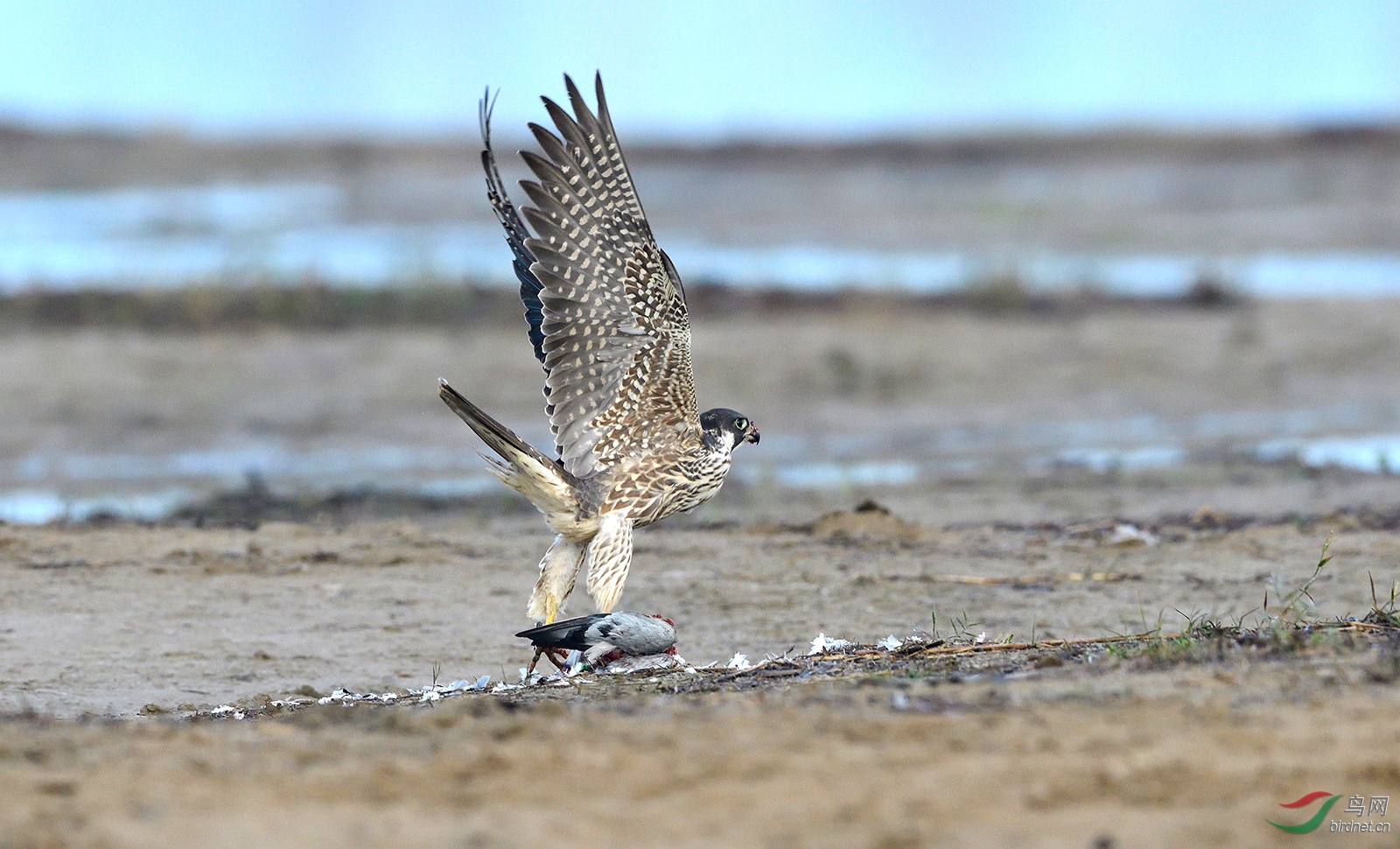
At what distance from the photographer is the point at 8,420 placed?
11820 mm

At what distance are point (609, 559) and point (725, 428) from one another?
0.81 meters

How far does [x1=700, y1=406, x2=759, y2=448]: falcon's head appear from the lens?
659 cm

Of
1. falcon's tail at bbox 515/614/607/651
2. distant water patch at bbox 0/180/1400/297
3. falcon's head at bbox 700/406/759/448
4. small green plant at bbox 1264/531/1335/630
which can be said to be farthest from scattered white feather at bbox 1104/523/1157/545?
distant water patch at bbox 0/180/1400/297

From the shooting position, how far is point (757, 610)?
7176 mm

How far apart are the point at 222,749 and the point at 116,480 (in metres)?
7.28

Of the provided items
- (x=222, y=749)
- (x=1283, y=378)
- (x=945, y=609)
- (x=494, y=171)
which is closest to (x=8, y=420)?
(x=494, y=171)

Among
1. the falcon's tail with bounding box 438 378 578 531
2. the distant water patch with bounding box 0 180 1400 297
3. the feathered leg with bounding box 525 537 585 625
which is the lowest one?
the feathered leg with bounding box 525 537 585 625

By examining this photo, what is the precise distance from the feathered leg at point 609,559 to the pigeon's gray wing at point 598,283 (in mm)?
239

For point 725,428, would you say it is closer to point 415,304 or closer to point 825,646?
point 825,646

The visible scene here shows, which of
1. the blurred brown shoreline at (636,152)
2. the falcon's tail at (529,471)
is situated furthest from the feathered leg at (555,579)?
the blurred brown shoreline at (636,152)

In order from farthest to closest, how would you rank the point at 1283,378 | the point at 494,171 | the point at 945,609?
1. the point at 1283,378
2. the point at 945,609
3. the point at 494,171

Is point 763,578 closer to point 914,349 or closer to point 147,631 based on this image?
point 147,631

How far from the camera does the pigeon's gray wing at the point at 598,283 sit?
6.14m

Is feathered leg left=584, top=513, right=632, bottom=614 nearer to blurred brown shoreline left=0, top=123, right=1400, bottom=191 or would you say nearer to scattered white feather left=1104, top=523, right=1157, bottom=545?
scattered white feather left=1104, top=523, right=1157, bottom=545
